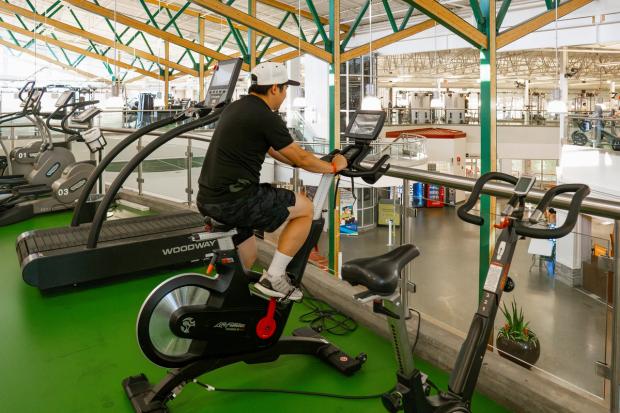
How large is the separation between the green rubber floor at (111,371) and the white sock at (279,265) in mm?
497

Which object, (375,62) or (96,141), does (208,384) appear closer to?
(96,141)

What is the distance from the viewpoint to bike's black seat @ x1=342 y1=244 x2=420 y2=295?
1.43 m

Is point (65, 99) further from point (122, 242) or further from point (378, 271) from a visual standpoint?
point (378, 271)

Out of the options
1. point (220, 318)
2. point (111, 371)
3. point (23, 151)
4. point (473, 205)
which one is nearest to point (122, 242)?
point (111, 371)

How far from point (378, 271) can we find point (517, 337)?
2531mm

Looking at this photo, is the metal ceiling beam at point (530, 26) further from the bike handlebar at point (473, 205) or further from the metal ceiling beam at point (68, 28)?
the metal ceiling beam at point (68, 28)

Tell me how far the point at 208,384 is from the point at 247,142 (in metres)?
1.07

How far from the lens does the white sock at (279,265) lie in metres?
2.22

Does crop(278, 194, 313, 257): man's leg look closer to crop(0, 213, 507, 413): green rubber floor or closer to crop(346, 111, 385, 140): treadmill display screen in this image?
crop(346, 111, 385, 140): treadmill display screen

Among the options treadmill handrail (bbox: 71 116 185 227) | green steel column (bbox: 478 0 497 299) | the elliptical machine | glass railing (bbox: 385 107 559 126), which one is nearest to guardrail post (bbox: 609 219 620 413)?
treadmill handrail (bbox: 71 116 185 227)

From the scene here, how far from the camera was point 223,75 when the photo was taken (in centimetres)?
302

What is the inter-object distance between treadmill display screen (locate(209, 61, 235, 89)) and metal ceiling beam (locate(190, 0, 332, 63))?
25.7 ft

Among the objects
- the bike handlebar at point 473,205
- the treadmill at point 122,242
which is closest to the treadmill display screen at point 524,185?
the bike handlebar at point 473,205

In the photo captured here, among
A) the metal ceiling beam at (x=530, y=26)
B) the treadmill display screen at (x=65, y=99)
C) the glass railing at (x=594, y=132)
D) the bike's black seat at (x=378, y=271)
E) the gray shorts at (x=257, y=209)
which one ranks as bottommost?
the bike's black seat at (x=378, y=271)
